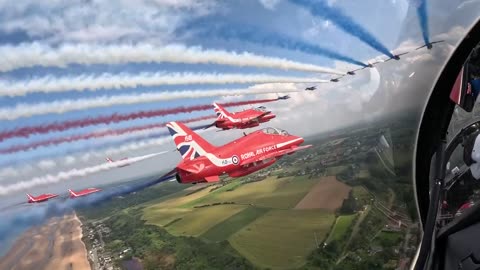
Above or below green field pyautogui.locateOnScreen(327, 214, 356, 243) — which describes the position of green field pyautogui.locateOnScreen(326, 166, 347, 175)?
above

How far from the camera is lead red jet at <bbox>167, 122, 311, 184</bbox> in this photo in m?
5.86

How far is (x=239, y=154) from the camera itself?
610 cm

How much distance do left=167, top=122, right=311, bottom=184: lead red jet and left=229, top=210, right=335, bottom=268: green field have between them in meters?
1.71

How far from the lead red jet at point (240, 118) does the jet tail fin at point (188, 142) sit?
180 cm

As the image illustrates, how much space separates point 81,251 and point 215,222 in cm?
211

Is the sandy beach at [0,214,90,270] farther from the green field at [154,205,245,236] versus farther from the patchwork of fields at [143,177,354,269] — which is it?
the green field at [154,205,245,236]

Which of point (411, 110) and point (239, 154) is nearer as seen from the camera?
point (411, 110)

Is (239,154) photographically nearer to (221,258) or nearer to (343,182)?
(221,258)

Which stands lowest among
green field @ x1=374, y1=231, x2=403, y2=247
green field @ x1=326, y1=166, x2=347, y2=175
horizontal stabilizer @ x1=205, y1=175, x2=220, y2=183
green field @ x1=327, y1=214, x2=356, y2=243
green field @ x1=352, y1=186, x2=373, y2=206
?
green field @ x1=327, y1=214, x2=356, y2=243

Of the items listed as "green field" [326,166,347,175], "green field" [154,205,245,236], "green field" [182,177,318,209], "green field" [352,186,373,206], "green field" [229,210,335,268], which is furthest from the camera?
"green field" [154,205,245,236]

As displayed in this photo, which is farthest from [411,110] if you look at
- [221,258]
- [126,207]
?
[126,207]

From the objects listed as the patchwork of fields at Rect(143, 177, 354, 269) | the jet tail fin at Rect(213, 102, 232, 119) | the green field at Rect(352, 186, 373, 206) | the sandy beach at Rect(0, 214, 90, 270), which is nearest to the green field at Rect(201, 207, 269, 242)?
the patchwork of fields at Rect(143, 177, 354, 269)

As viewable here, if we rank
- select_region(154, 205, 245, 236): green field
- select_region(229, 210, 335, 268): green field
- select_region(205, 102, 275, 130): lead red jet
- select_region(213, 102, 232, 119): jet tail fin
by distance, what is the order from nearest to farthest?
select_region(229, 210, 335, 268): green field, select_region(154, 205, 245, 236): green field, select_region(205, 102, 275, 130): lead red jet, select_region(213, 102, 232, 119): jet tail fin

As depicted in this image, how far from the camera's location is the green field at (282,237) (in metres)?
3.23
